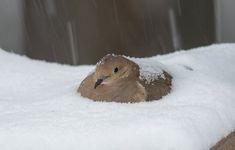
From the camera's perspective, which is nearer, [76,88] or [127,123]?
[127,123]

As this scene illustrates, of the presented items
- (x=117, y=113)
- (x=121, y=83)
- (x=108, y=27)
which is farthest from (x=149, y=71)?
(x=108, y=27)

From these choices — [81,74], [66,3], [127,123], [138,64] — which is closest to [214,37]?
[66,3]

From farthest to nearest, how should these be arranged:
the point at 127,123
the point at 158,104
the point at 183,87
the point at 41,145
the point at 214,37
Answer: the point at 214,37, the point at 183,87, the point at 158,104, the point at 127,123, the point at 41,145

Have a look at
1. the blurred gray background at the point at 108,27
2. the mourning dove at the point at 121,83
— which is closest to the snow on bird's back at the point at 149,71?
the mourning dove at the point at 121,83

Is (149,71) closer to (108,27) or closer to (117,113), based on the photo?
(117,113)

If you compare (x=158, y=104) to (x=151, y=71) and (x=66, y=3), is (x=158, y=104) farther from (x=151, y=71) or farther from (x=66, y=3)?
(x=66, y=3)

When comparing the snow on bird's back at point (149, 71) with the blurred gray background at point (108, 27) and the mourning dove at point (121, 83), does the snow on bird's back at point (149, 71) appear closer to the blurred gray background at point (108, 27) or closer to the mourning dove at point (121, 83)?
the mourning dove at point (121, 83)
